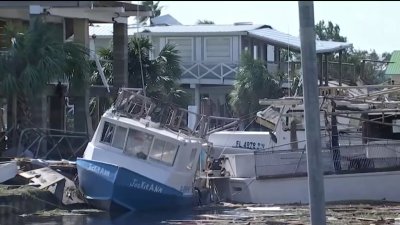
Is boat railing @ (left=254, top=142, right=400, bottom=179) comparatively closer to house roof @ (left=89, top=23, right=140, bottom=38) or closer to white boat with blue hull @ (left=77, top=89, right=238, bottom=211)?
white boat with blue hull @ (left=77, top=89, right=238, bottom=211)

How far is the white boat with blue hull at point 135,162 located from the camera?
926 inches

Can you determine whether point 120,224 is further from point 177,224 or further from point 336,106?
point 336,106

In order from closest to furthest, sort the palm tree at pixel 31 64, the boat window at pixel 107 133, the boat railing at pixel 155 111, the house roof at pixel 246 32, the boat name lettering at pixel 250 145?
the boat window at pixel 107 133, the boat railing at pixel 155 111, the palm tree at pixel 31 64, the boat name lettering at pixel 250 145, the house roof at pixel 246 32

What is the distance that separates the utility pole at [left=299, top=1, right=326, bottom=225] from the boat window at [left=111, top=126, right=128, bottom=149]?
13748mm

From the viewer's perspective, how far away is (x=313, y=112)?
1063 cm

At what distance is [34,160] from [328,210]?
8501 mm

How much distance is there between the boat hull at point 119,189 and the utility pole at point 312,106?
13.0m

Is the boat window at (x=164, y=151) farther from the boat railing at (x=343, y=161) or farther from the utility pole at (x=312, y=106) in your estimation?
the utility pole at (x=312, y=106)

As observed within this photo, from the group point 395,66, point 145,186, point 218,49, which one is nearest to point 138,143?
point 145,186

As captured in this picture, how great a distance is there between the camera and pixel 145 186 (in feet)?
78.0

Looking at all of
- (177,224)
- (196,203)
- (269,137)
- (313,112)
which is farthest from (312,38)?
(269,137)

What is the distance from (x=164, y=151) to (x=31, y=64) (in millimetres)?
4943

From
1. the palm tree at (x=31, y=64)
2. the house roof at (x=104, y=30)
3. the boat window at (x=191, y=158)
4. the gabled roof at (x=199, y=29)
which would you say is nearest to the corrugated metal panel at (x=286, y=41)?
the gabled roof at (x=199, y=29)

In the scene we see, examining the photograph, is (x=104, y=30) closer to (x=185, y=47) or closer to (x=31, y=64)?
(x=185, y=47)
